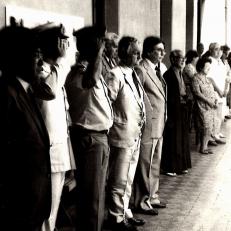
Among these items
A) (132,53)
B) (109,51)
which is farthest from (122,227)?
(109,51)

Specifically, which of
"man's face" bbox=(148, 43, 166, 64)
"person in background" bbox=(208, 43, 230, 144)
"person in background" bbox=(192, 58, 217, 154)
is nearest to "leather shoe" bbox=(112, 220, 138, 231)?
→ "man's face" bbox=(148, 43, 166, 64)

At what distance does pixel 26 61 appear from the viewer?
305cm

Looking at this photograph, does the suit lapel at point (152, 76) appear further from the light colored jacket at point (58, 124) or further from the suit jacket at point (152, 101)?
the light colored jacket at point (58, 124)

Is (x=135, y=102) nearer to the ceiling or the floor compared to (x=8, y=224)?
nearer to the ceiling

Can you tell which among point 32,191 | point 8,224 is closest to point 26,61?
point 32,191

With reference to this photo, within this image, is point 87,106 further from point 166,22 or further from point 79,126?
point 166,22

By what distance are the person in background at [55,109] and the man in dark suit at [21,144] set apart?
1.40 ft

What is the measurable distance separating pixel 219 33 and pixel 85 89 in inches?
566

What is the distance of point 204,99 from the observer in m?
8.80

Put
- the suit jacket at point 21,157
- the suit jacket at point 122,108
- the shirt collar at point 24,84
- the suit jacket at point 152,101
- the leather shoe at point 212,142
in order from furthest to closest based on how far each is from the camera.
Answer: the leather shoe at point 212,142 → the suit jacket at point 152,101 → the suit jacket at point 122,108 → the shirt collar at point 24,84 → the suit jacket at point 21,157

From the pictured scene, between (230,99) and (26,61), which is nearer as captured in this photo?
(26,61)

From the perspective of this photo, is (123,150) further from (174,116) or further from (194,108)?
(194,108)

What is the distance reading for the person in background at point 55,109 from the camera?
139 inches

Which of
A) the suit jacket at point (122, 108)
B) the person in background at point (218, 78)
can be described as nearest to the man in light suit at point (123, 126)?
the suit jacket at point (122, 108)
